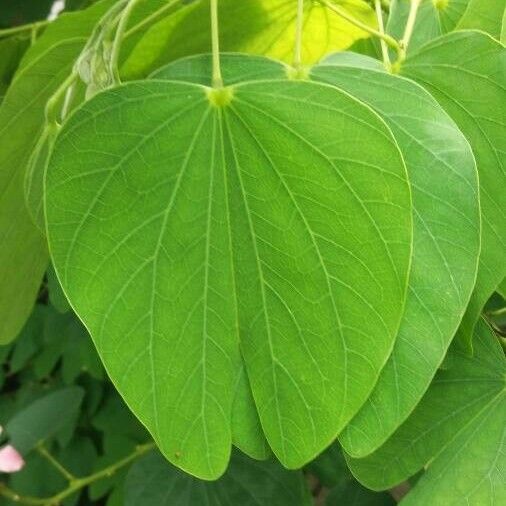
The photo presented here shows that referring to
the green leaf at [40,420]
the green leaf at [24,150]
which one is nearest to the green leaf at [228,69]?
the green leaf at [24,150]

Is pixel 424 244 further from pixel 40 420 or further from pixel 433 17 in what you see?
pixel 40 420

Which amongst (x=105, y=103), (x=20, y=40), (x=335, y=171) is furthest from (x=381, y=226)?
(x=20, y=40)

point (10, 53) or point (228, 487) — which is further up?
point (10, 53)

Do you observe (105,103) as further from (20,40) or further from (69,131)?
(20,40)

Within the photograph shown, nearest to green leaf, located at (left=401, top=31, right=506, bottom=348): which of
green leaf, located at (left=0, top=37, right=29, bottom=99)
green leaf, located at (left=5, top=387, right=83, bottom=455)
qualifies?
green leaf, located at (left=0, top=37, right=29, bottom=99)

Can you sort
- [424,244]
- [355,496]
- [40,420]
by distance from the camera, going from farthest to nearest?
1. [40,420]
2. [355,496]
3. [424,244]

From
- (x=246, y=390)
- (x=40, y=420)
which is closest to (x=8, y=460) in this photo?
(x=40, y=420)

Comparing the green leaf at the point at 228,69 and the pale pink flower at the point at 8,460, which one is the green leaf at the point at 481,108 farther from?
the pale pink flower at the point at 8,460
